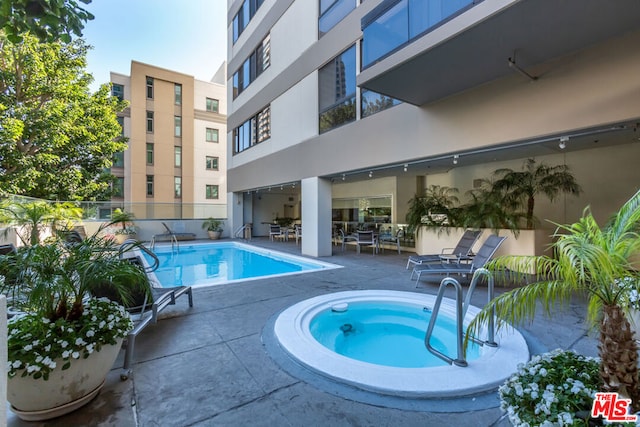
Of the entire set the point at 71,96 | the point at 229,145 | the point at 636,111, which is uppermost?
the point at 71,96

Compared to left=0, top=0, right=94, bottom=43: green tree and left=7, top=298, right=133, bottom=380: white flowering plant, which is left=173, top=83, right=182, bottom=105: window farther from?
left=7, top=298, right=133, bottom=380: white flowering plant

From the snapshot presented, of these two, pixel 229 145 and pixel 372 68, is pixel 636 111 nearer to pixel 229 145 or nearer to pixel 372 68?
pixel 372 68

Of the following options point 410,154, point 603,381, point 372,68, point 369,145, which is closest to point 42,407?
point 603,381

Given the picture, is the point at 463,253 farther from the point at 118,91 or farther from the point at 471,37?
the point at 118,91

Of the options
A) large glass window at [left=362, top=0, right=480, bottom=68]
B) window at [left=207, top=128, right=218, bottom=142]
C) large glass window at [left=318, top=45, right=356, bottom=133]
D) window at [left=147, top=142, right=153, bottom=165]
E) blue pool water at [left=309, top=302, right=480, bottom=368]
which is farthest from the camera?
window at [left=207, top=128, right=218, bottom=142]

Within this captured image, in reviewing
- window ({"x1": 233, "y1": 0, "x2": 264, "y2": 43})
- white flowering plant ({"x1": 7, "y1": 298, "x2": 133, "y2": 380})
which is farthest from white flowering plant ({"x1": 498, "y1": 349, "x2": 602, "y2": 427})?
window ({"x1": 233, "y1": 0, "x2": 264, "y2": 43})

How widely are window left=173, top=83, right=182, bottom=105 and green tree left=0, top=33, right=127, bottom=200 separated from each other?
6957 mm

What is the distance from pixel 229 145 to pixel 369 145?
11.4 meters

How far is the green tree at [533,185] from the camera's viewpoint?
23.4ft

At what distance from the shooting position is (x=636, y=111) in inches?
163

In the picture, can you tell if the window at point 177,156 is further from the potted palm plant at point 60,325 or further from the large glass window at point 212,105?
the potted palm plant at point 60,325

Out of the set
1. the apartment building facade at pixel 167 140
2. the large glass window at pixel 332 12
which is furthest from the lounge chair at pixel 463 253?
the apartment building facade at pixel 167 140

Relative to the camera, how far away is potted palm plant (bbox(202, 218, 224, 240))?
16797 mm

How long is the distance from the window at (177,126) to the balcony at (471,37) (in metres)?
21.7
